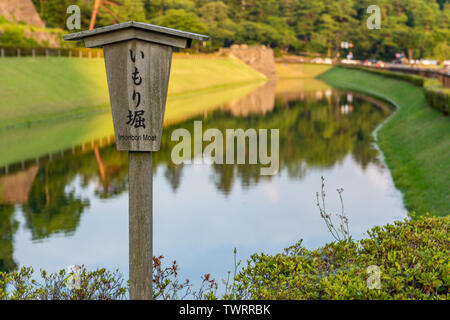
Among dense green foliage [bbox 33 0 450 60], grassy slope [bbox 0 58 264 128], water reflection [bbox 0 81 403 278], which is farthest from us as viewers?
dense green foliage [bbox 33 0 450 60]

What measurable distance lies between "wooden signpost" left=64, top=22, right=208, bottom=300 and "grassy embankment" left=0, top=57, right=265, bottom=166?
626 inches

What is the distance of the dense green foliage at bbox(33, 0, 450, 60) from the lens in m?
108

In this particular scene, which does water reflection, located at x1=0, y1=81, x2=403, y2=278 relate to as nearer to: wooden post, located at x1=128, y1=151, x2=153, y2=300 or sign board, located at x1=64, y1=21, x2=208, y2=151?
wooden post, located at x1=128, y1=151, x2=153, y2=300

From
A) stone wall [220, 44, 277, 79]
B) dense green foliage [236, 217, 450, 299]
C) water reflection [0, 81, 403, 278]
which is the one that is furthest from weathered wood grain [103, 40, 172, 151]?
stone wall [220, 44, 277, 79]

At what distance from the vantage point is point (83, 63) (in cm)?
4644

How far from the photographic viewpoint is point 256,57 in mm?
102562

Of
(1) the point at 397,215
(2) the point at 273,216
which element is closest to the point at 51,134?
(2) the point at 273,216

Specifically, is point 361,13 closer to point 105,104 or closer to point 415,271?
point 105,104

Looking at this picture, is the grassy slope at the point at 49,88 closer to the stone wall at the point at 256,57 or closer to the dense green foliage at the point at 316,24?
the stone wall at the point at 256,57

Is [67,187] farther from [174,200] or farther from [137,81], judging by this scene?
[137,81]

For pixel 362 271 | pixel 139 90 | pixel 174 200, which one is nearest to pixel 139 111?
pixel 139 90

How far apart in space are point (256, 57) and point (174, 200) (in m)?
88.0

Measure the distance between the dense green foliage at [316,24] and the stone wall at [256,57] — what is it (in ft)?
19.1
